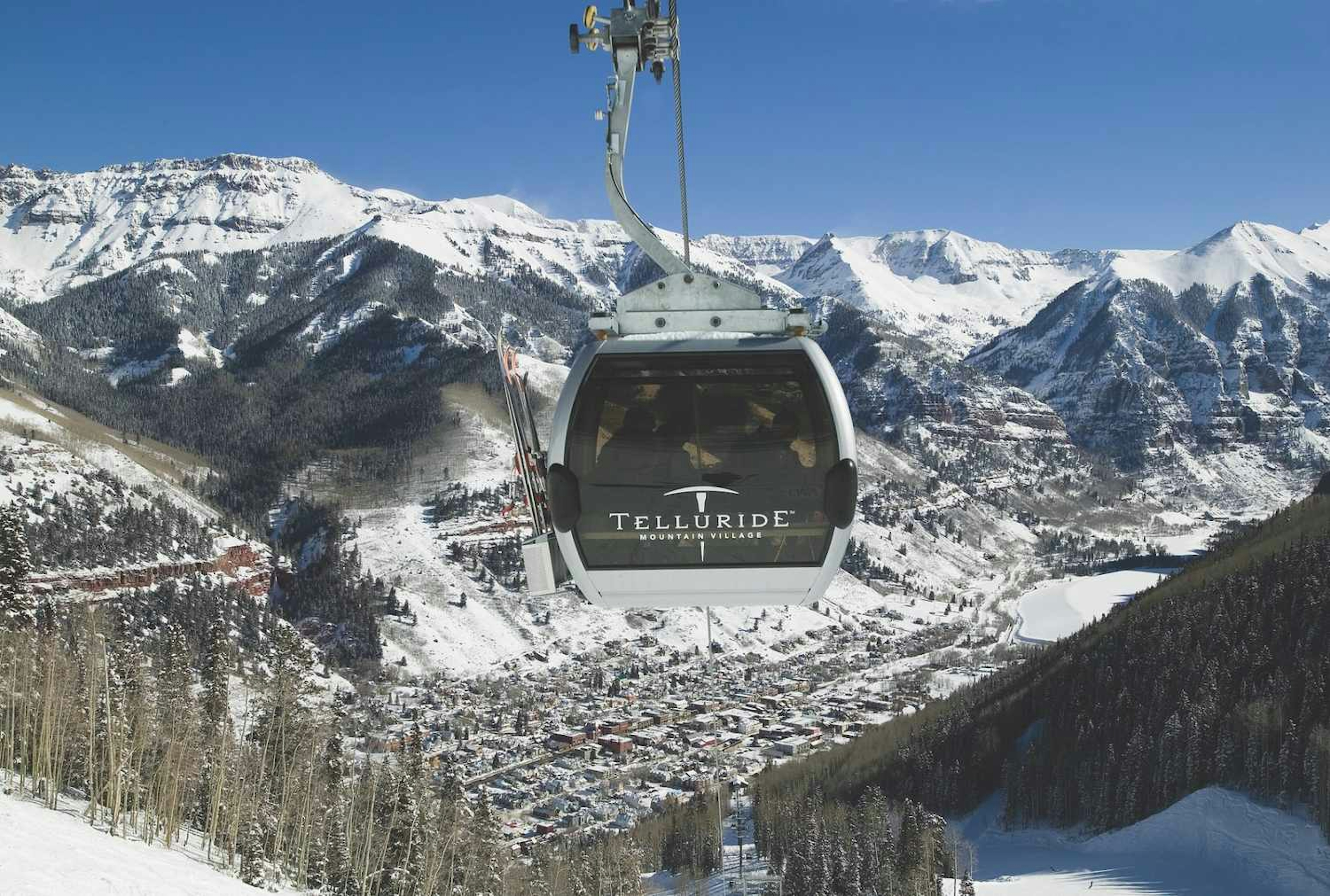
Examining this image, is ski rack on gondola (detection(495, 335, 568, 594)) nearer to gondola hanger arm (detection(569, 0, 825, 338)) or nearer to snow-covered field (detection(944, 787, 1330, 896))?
gondola hanger arm (detection(569, 0, 825, 338))

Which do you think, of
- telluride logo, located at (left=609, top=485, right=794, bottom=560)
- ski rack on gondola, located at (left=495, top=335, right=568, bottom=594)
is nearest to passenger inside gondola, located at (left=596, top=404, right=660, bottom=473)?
telluride logo, located at (left=609, top=485, right=794, bottom=560)

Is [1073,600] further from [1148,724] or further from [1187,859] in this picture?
[1187,859]

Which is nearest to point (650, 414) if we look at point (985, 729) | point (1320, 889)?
point (1320, 889)

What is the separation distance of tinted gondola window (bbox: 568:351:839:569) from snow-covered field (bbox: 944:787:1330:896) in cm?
5759

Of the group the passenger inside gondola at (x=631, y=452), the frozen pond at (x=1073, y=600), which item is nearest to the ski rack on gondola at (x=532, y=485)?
the passenger inside gondola at (x=631, y=452)

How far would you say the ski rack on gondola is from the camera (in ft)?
→ 29.3

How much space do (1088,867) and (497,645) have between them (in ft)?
261

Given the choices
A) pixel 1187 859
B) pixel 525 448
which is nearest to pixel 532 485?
pixel 525 448

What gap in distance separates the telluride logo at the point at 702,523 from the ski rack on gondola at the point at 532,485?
30.9 inches

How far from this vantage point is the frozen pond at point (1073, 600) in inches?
5876

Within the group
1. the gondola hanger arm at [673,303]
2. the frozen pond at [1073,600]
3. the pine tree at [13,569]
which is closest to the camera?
the gondola hanger arm at [673,303]

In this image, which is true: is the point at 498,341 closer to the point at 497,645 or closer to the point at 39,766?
the point at 39,766

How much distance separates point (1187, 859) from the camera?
64.5 m

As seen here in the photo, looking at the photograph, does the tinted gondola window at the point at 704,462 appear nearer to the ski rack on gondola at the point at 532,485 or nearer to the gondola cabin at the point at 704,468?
the gondola cabin at the point at 704,468
